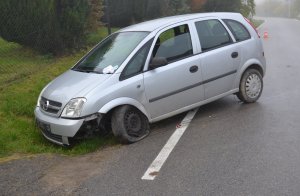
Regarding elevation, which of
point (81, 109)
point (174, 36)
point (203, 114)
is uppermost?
point (174, 36)

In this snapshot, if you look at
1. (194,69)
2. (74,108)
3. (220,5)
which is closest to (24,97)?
(74,108)

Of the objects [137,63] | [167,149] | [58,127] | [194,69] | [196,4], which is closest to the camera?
[167,149]

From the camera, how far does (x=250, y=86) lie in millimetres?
7934

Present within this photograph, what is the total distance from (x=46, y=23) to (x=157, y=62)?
5745 mm

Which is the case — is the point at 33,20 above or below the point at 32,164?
above

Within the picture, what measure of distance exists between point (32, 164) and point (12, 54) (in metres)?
6.64

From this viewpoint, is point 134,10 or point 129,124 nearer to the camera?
point 129,124

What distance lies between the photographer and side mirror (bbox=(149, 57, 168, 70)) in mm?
6609

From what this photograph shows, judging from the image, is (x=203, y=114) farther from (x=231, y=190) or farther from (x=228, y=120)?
(x=231, y=190)

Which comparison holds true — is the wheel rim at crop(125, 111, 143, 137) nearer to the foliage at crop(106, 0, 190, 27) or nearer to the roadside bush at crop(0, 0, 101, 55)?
the roadside bush at crop(0, 0, 101, 55)

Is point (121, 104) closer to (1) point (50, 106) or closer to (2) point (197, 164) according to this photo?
(1) point (50, 106)

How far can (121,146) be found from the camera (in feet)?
21.0

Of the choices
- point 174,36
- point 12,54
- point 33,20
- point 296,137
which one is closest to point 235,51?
point 174,36

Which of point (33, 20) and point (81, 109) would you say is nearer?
point (81, 109)
